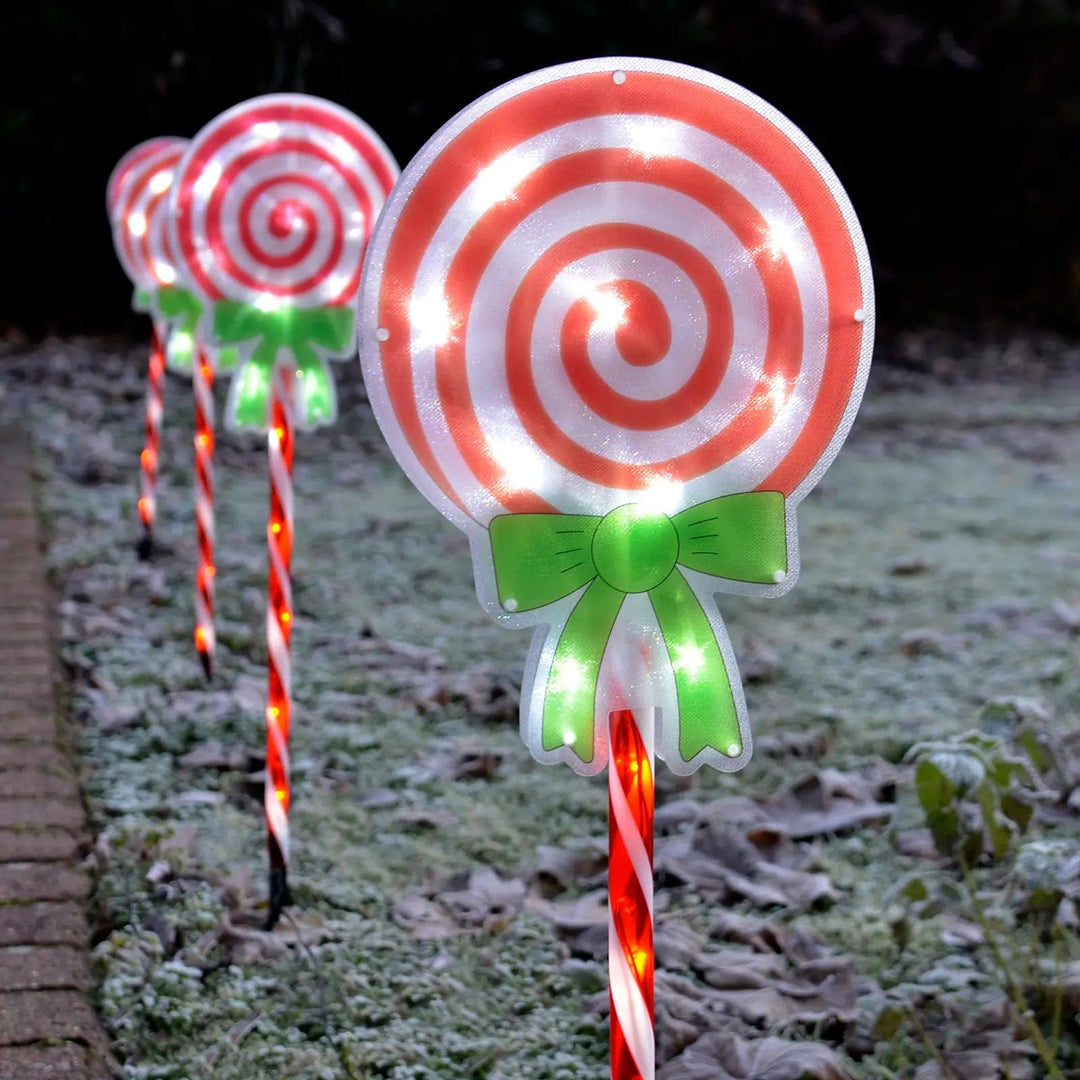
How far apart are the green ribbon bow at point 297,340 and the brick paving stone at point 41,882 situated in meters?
1.12

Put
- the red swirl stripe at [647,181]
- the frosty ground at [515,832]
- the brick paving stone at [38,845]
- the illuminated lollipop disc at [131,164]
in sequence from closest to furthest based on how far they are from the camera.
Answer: the red swirl stripe at [647,181], the frosty ground at [515,832], the brick paving stone at [38,845], the illuminated lollipop disc at [131,164]

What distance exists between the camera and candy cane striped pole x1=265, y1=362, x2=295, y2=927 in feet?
9.11

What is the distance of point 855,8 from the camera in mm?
11969

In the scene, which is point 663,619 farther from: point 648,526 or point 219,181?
point 219,181

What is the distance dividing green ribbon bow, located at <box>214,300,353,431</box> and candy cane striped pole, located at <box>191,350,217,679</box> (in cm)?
84

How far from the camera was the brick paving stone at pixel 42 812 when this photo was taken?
3.05 meters

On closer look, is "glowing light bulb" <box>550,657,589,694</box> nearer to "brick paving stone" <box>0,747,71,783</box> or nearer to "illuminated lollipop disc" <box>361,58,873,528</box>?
"illuminated lollipop disc" <box>361,58,873,528</box>

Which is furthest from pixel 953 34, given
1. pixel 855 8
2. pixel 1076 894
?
pixel 1076 894

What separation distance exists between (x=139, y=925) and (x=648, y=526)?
4.78 feet

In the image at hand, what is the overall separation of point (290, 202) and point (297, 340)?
335 millimetres

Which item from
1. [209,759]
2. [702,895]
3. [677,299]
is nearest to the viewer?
[677,299]

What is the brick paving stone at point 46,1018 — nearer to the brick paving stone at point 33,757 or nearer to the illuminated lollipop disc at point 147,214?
the brick paving stone at point 33,757

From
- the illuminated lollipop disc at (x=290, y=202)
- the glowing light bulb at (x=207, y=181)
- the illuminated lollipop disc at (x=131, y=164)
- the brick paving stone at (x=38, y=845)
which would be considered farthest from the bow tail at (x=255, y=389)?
the illuminated lollipop disc at (x=131, y=164)

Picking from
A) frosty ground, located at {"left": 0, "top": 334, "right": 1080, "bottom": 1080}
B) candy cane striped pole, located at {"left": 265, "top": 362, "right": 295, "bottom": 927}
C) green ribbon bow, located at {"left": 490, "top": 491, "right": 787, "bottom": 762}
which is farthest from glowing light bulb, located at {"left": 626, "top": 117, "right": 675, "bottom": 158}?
candy cane striped pole, located at {"left": 265, "top": 362, "right": 295, "bottom": 927}
